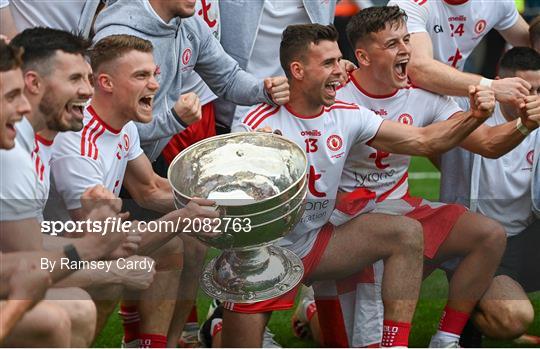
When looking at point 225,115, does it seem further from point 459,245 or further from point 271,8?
point 459,245

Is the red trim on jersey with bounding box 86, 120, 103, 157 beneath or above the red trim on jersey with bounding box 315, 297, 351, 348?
above

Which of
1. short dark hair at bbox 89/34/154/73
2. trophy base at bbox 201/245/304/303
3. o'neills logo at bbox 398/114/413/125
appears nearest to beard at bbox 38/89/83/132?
short dark hair at bbox 89/34/154/73

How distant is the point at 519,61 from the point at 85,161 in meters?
2.15

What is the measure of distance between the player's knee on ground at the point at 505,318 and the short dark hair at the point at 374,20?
1283 millimetres

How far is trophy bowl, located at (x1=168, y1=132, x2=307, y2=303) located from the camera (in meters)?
4.75

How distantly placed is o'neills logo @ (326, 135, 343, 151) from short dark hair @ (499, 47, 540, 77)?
0.99 meters

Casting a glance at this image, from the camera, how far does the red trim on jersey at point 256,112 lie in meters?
5.34

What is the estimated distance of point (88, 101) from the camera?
16.3ft

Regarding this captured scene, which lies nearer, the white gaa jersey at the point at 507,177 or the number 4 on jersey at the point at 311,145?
the number 4 on jersey at the point at 311,145

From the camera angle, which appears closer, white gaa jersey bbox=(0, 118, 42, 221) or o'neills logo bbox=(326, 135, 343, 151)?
white gaa jersey bbox=(0, 118, 42, 221)

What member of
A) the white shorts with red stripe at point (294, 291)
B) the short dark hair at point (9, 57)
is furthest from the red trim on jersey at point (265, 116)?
the short dark hair at point (9, 57)

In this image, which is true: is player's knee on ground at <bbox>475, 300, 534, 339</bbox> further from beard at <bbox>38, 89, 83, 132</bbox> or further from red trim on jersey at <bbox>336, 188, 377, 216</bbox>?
beard at <bbox>38, 89, 83, 132</bbox>

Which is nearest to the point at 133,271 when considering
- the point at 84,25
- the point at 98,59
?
the point at 98,59

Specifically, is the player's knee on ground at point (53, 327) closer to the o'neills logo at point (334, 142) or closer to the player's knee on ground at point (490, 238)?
the o'neills logo at point (334, 142)
